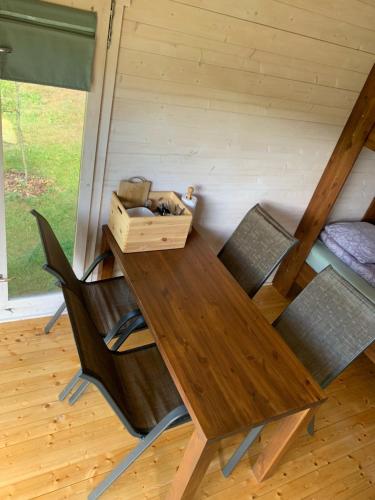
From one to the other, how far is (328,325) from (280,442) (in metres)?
0.54

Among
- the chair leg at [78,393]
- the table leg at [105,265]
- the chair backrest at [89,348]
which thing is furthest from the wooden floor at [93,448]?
the chair backrest at [89,348]

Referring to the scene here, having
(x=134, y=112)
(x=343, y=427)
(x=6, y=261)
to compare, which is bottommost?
(x=343, y=427)

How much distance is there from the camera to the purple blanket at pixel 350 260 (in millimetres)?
2500

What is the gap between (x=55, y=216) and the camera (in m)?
1.98

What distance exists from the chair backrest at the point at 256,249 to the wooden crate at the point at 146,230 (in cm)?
36

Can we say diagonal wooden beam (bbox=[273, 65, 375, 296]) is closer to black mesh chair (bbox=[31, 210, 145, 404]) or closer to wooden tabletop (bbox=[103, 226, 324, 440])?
wooden tabletop (bbox=[103, 226, 324, 440])

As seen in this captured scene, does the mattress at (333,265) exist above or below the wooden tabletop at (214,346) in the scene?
below

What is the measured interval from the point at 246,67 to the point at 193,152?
19.2 inches

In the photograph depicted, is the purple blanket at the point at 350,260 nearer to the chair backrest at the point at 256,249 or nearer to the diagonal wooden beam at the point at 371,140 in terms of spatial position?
the diagonal wooden beam at the point at 371,140

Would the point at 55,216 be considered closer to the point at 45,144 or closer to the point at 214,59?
the point at 45,144

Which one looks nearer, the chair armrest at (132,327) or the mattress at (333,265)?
the chair armrest at (132,327)

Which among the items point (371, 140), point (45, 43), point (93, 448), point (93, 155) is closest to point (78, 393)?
point (93, 448)

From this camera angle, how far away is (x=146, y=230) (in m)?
1.78

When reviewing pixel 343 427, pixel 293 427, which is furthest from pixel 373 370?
pixel 293 427
